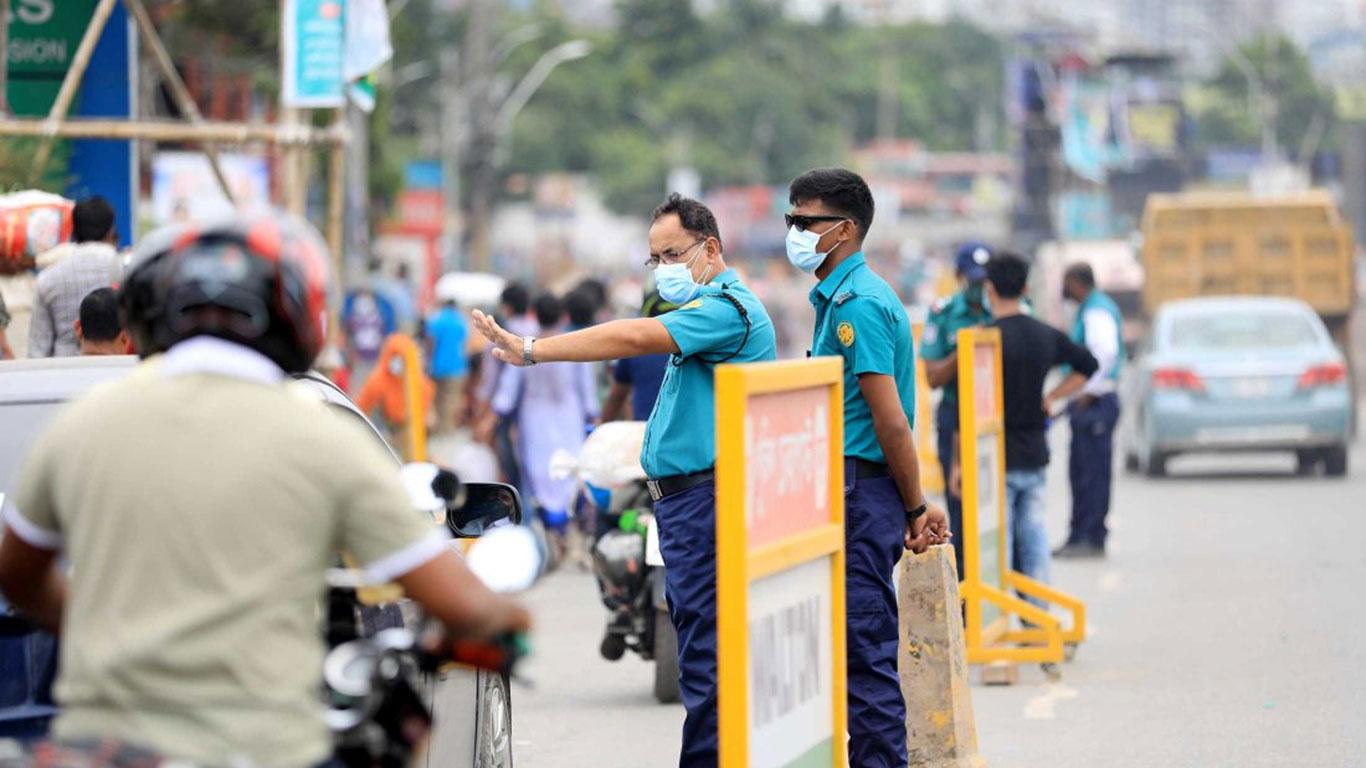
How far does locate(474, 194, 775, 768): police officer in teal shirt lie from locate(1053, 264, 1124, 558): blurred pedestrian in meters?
7.87

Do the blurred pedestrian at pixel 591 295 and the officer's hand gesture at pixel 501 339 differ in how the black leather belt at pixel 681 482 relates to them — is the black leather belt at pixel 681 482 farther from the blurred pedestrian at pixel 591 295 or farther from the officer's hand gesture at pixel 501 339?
the blurred pedestrian at pixel 591 295

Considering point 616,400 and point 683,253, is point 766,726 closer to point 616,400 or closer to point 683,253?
point 683,253

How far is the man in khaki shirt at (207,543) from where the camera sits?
3389mm

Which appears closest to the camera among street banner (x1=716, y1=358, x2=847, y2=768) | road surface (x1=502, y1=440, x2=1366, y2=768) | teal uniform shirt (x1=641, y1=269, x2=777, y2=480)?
street banner (x1=716, y1=358, x2=847, y2=768)

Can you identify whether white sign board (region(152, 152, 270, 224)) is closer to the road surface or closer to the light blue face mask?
the road surface

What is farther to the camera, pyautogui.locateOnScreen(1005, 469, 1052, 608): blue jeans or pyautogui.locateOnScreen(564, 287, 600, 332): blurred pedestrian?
pyautogui.locateOnScreen(564, 287, 600, 332): blurred pedestrian

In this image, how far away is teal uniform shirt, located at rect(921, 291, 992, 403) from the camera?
1191 centimetres

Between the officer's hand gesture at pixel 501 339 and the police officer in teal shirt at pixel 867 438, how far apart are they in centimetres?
96

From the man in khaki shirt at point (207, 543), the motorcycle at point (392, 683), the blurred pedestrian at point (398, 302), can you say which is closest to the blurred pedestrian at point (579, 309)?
the motorcycle at point (392, 683)

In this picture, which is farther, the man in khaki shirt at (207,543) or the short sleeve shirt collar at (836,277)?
the short sleeve shirt collar at (836,277)

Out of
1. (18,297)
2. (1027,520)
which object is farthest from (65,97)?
(1027,520)

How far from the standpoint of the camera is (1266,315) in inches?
852

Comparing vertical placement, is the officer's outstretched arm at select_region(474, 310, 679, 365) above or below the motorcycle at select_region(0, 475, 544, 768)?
above

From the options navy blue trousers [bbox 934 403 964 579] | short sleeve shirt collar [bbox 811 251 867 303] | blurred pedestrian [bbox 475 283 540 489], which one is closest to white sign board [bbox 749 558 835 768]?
short sleeve shirt collar [bbox 811 251 867 303]
